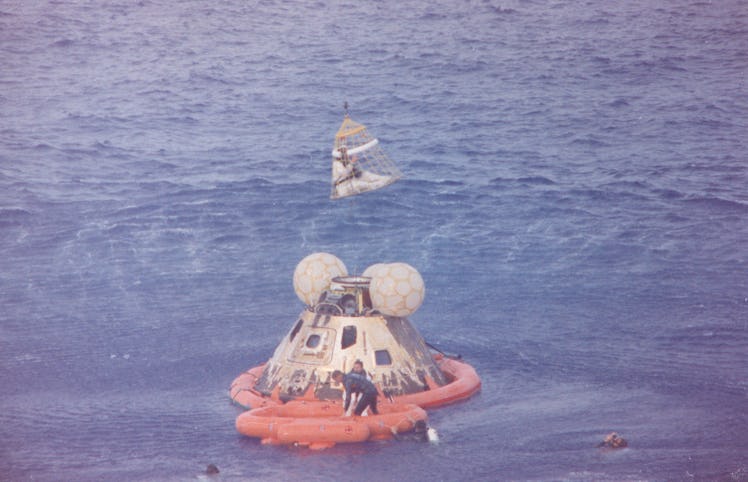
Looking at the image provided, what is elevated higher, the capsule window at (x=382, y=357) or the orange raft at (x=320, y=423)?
the capsule window at (x=382, y=357)

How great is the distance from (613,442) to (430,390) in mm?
5790

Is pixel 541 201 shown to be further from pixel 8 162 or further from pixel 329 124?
pixel 8 162

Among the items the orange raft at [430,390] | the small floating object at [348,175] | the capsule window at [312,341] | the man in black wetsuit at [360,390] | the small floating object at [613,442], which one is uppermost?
the small floating object at [348,175]

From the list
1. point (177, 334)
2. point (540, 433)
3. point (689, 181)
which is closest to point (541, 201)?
point (689, 181)

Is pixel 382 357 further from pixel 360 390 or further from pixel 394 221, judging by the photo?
pixel 394 221

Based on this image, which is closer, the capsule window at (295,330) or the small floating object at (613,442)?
the small floating object at (613,442)

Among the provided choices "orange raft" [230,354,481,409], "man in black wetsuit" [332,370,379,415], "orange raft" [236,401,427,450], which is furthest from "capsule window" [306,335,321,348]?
"man in black wetsuit" [332,370,379,415]

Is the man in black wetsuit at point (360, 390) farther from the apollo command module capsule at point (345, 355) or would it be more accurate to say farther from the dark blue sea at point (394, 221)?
the dark blue sea at point (394, 221)

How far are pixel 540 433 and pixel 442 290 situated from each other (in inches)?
720

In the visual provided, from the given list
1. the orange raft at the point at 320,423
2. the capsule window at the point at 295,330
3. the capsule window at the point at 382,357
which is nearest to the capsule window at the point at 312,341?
Answer: the capsule window at the point at 295,330

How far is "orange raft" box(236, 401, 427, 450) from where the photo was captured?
2805 centimetres

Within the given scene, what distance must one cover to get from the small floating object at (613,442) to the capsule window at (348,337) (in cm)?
771

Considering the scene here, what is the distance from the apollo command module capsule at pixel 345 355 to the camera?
2959 cm

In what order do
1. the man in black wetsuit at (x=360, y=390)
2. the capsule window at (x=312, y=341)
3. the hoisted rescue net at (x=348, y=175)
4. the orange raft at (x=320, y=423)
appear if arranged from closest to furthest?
the orange raft at (x=320, y=423) → the man in black wetsuit at (x=360, y=390) → the capsule window at (x=312, y=341) → the hoisted rescue net at (x=348, y=175)
